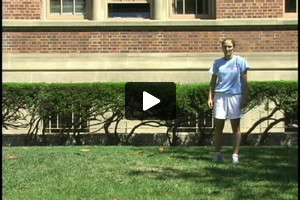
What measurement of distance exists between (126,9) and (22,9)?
246 centimetres

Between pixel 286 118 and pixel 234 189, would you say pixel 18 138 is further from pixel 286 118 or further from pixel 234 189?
pixel 234 189

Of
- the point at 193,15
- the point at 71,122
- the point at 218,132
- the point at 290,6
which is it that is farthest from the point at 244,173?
the point at 290,6

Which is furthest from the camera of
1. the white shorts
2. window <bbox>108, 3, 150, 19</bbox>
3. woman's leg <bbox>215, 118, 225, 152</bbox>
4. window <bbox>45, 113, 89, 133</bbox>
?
window <bbox>108, 3, 150, 19</bbox>

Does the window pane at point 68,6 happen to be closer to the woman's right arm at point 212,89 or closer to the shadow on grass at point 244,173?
the shadow on grass at point 244,173

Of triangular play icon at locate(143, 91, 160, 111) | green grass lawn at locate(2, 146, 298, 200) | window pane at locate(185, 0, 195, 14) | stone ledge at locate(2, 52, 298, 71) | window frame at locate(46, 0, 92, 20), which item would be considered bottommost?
green grass lawn at locate(2, 146, 298, 200)

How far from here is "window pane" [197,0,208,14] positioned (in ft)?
40.1

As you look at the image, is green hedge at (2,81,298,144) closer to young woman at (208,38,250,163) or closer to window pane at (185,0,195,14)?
window pane at (185,0,195,14)

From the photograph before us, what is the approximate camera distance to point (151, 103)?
1033 cm

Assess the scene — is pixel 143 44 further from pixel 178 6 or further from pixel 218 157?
pixel 218 157

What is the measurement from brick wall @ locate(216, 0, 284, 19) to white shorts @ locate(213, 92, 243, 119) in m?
5.61

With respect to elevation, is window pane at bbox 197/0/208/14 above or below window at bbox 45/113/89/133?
above

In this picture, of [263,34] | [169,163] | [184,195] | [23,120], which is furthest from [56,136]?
[184,195]

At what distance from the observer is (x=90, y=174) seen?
6.04 metres

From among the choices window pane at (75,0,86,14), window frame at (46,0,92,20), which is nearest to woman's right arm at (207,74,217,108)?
window frame at (46,0,92,20)
